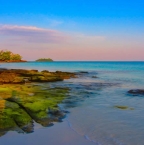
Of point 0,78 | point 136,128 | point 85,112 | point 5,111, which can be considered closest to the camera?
point 136,128

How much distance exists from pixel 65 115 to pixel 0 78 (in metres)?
20.6

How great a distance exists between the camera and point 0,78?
3108 cm

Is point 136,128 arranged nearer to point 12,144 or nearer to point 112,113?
point 112,113

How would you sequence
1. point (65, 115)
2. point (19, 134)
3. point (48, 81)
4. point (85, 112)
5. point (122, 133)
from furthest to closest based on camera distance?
point (48, 81), point (85, 112), point (65, 115), point (122, 133), point (19, 134)

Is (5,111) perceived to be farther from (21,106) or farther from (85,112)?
(85,112)

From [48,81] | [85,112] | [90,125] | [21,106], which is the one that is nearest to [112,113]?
[85,112]

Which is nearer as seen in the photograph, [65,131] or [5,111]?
[65,131]

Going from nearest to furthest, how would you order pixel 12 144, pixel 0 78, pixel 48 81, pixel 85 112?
pixel 12 144 < pixel 85 112 < pixel 0 78 < pixel 48 81

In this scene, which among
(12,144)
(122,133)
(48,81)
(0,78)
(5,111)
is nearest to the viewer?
(12,144)

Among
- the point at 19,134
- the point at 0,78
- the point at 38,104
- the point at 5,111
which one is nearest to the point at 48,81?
the point at 0,78

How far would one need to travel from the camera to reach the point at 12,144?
8.45 meters

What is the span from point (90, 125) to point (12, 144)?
4.29 m

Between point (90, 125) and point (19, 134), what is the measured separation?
12.2ft

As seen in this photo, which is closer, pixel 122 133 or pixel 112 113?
pixel 122 133
